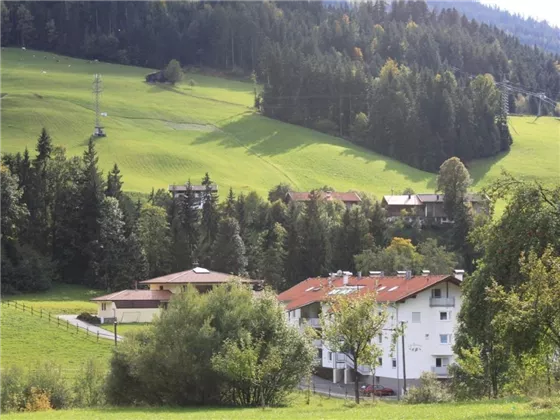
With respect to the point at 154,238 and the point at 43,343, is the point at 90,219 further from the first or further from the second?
the point at 43,343

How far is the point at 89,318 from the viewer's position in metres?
81.8

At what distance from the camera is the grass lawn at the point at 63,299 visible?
84125 millimetres

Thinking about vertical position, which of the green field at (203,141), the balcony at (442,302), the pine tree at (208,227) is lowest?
the balcony at (442,302)

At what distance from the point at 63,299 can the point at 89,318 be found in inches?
396

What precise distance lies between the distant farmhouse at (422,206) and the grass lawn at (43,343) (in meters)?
50.3

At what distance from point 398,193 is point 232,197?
28022 millimetres

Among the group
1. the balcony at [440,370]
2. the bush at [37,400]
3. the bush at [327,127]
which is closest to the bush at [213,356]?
the bush at [37,400]

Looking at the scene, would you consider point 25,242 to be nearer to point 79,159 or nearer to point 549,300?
point 79,159

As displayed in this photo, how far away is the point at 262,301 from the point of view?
4838cm

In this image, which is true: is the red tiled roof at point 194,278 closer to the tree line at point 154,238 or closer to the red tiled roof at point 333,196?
the tree line at point 154,238

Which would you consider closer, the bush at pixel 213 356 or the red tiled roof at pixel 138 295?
the bush at pixel 213 356

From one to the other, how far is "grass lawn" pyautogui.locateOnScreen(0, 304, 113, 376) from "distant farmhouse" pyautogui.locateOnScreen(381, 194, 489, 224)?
50.3 meters

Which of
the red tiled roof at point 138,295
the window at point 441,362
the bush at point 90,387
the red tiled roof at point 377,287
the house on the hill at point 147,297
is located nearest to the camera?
the bush at point 90,387

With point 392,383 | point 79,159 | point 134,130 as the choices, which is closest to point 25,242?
point 79,159
